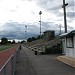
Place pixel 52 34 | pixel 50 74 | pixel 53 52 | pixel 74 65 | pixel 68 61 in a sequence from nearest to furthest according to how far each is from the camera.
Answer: pixel 50 74 → pixel 74 65 → pixel 68 61 → pixel 53 52 → pixel 52 34

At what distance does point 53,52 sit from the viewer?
4619cm

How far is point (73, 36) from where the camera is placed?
2586 cm

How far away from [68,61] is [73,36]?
3.37 meters

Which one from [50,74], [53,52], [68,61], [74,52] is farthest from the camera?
[53,52]

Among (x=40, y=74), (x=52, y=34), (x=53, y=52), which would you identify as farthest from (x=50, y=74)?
(x=52, y=34)

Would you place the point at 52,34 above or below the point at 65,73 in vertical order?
above

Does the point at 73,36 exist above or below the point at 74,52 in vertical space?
above

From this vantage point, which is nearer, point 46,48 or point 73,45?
point 73,45

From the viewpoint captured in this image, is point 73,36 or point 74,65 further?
point 73,36

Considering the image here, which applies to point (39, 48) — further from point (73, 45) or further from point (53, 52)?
point (73, 45)

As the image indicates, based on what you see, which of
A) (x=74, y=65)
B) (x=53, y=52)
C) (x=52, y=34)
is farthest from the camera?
(x=52, y=34)

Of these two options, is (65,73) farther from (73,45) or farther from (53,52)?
(53,52)

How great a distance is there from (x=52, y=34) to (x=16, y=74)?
69446mm

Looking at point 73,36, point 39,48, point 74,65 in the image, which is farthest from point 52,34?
point 74,65
